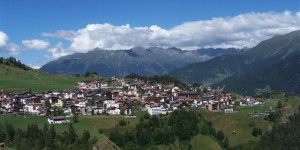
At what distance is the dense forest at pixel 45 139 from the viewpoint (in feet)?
239

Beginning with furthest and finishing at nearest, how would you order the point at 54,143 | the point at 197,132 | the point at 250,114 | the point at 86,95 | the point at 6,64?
the point at 6,64 → the point at 86,95 → the point at 250,114 → the point at 197,132 → the point at 54,143

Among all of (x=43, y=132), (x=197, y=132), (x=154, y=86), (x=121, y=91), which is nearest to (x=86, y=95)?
(x=121, y=91)

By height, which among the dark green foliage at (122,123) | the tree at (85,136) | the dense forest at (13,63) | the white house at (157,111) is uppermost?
the dense forest at (13,63)

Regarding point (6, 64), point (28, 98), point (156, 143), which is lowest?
point (156, 143)

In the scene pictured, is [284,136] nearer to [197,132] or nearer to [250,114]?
[197,132]

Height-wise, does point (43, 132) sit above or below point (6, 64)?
below

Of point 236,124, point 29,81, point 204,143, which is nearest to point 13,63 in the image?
point 29,81

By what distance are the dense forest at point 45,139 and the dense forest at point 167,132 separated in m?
9.54

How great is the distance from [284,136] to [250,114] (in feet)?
84.2

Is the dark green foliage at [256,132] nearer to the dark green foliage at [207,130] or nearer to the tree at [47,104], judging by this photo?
the dark green foliage at [207,130]

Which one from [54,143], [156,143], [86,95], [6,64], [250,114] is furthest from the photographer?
[6,64]

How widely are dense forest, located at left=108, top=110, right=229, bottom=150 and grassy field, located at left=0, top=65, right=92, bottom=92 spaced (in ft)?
183

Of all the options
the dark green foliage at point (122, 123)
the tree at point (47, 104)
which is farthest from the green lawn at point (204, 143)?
the tree at point (47, 104)

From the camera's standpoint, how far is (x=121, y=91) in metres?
139
